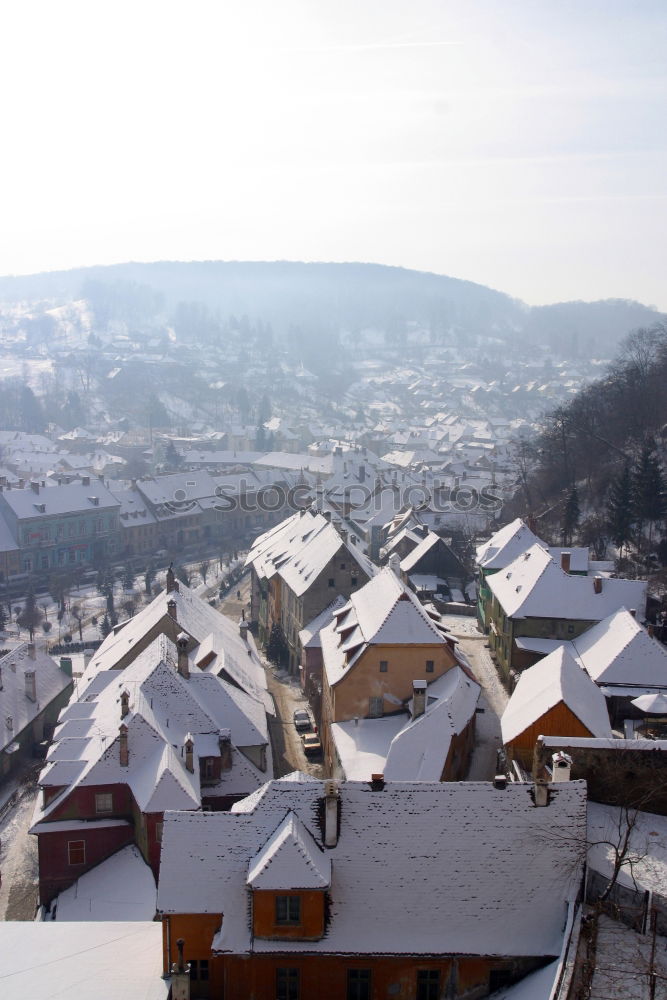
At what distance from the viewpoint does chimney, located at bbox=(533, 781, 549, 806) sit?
19.3 m

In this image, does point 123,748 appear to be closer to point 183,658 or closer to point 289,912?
point 183,658

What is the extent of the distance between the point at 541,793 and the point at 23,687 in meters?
28.5

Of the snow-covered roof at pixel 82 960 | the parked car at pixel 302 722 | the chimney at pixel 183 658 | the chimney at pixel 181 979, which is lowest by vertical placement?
the parked car at pixel 302 722

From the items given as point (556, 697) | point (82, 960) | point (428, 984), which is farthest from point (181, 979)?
point (556, 697)

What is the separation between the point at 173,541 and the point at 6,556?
1763 centimetres

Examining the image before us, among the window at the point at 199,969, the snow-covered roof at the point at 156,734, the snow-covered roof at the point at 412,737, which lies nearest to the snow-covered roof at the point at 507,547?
the snow-covered roof at the point at 412,737

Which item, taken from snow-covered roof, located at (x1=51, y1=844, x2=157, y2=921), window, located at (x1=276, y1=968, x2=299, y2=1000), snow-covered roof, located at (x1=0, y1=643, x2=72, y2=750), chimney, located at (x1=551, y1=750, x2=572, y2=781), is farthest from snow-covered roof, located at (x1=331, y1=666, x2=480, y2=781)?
snow-covered roof, located at (x1=0, y1=643, x2=72, y2=750)

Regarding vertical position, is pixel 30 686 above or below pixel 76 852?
below

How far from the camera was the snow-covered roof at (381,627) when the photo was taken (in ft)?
112

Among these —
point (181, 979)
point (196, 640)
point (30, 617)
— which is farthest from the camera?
point (30, 617)

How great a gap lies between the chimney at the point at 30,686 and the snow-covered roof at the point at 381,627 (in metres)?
13.5

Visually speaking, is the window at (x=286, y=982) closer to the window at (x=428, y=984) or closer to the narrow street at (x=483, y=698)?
the window at (x=428, y=984)

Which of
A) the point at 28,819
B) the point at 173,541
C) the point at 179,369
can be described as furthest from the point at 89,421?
the point at 28,819

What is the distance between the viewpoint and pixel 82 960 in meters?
19.8
